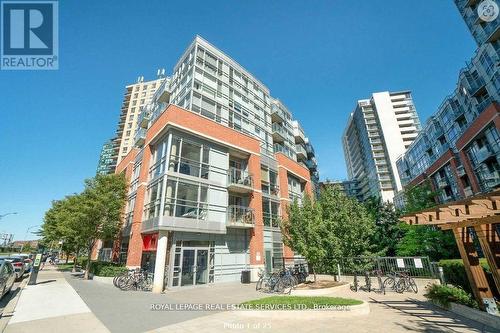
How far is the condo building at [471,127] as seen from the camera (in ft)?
89.6

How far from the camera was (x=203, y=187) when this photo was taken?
18781mm

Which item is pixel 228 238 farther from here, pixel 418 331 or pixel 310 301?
pixel 418 331

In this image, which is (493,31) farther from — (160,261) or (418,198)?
(160,261)

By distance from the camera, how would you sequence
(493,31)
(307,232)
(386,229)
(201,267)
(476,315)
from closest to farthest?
(476,315), (307,232), (201,267), (493,31), (386,229)

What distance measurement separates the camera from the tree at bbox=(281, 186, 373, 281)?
14.1 m

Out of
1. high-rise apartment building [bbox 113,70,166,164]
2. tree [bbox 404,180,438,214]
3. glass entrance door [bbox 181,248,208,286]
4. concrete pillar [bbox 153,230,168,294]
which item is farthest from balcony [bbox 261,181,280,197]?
high-rise apartment building [bbox 113,70,166,164]

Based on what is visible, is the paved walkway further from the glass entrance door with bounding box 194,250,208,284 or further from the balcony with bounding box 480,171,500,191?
the balcony with bounding box 480,171,500,191

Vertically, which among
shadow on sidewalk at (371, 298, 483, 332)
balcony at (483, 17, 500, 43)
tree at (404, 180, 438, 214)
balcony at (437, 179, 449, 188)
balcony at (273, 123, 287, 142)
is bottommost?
shadow on sidewalk at (371, 298, 483, 332)

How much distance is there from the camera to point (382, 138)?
76.2m

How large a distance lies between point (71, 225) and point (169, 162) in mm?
11117

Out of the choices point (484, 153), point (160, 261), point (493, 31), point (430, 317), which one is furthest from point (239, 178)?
point (493, 31)

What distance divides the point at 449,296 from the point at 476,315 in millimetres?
1729

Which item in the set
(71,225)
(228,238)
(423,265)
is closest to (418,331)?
(423,265)

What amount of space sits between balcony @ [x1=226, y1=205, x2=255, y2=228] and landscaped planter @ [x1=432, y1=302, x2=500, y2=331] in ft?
44.6
